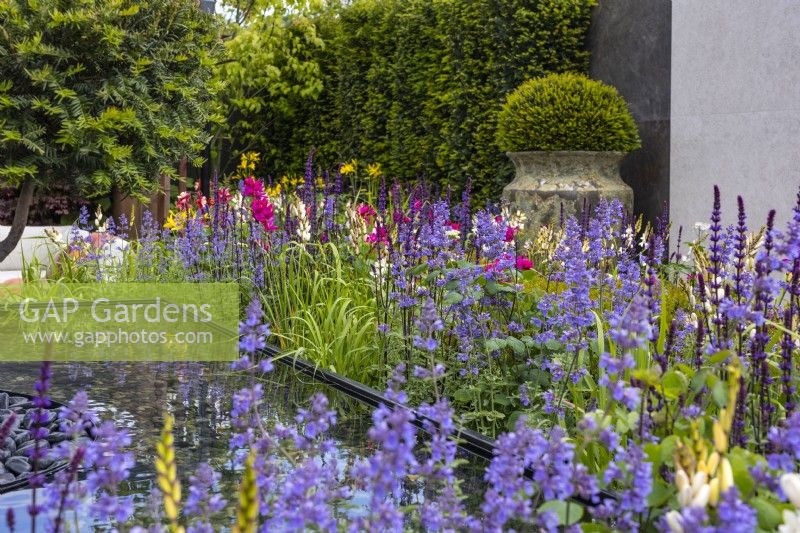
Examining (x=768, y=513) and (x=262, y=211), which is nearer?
(x=768, y=513)

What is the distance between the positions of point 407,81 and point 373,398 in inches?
287

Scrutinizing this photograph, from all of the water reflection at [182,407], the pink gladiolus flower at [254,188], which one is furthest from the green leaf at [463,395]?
the pink gladiolus flower at [254,188]

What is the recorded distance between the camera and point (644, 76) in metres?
8.54

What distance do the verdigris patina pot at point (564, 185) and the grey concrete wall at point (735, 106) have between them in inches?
26.2

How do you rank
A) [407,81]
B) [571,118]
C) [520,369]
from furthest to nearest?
1. [407,81]
2. [571,118]
3. [520,369]

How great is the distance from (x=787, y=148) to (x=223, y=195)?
434 centimetres

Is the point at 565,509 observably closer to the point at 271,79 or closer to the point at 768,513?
the point at 768,513

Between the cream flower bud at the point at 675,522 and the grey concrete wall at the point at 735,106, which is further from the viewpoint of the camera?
the grey concrete wall at the point at 735,106

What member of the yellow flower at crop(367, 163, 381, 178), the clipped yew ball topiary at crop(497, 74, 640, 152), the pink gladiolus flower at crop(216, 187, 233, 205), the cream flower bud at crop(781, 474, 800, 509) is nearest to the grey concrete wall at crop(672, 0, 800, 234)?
the clipped yew ball topiary at crop(497, 74, 640, 152)

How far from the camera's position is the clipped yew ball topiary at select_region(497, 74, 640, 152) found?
7.66m

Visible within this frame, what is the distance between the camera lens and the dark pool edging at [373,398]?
2.92 m

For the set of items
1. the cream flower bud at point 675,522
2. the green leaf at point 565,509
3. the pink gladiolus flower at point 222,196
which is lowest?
the green leaf at point 565,509

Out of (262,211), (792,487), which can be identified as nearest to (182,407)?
(262,211)

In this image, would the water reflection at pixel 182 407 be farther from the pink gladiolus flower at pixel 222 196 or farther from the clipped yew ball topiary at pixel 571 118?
the clipped yew ball topiary at pixel 571 118
